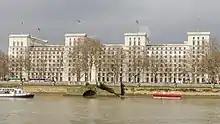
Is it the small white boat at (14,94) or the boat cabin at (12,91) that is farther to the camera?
the boat cabin at (12,91)

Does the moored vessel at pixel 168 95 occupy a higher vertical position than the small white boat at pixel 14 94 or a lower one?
lower

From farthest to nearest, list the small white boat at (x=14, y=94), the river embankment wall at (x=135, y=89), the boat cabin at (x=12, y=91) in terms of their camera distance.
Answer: the river embankment wall at (x=135, y=89), the boat cabin at (x=12, y=91), the small white boat at (x=14, y=94)

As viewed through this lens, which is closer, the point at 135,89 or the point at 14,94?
the point at 14,94

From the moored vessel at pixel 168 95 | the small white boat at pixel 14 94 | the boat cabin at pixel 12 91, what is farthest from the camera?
the moored vessel at pixel 168 95

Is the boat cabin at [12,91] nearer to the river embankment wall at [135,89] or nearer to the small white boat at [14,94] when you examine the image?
the small white boat at [14,94]

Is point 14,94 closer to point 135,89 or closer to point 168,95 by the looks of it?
point 135,89

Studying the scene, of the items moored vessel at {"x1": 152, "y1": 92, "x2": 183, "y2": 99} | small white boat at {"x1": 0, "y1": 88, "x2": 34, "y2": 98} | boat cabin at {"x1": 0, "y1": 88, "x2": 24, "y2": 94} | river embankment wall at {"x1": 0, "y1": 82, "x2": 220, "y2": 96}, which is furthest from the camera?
river embankment wall at {"x1": 0, "y1": 82, "x2": 220, "y2": 96}

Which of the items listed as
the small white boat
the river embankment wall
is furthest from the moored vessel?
the small white boat

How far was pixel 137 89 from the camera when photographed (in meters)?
112

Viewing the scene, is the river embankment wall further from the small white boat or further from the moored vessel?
the small white boat

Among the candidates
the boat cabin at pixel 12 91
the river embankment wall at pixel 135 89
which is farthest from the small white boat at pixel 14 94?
the river embankment wall at pixel 135 89

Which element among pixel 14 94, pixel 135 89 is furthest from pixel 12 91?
pixel 135 89

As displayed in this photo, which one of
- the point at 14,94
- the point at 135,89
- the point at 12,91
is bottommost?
the point at 14,94

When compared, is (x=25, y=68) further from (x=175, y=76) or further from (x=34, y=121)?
(x=34, y=121)
